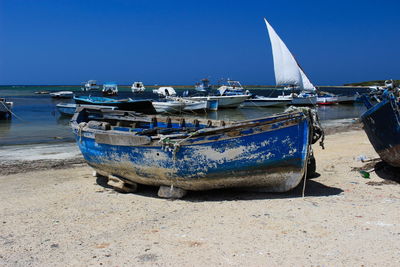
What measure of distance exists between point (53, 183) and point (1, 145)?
8.12 meters

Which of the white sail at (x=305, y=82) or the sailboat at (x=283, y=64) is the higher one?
the sailboat at (x=283, y=64)

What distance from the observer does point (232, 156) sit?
6039 millimetres

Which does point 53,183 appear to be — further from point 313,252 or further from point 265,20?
point 265,20

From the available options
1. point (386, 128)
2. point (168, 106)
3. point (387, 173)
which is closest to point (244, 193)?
point (386, 128)

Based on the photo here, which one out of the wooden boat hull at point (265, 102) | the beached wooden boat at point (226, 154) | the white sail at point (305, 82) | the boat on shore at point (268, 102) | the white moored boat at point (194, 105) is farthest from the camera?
the wooden boat hull at point (265, 102)

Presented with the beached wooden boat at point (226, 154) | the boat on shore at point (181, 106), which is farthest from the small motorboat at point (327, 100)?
the beached wooden boat at point (226, 154)

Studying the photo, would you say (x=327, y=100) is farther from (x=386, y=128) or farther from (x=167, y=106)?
(x=386, y=128)

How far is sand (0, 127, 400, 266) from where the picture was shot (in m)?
4.28

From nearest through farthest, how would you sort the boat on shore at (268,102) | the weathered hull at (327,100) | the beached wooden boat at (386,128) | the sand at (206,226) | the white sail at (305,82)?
the sand at (206,226) → the beached wooden boat at (386,128) → the white sail at (305,82) → the boat on shore at (268,102) → the weathered hull at (327,100)

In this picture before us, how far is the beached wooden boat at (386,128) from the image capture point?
695cm

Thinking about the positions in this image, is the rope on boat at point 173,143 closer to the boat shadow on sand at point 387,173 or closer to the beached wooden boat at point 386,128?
the beached wooden boat at point 386,128

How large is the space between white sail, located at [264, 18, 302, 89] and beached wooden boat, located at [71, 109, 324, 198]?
25335 millimetres

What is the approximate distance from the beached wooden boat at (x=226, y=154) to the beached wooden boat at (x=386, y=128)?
1.68 meters

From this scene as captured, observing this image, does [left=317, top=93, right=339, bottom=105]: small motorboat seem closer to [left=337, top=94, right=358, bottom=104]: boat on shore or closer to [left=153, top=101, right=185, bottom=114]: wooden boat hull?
[left=337, top=94, right=358, bottom=104]: boat on shore
